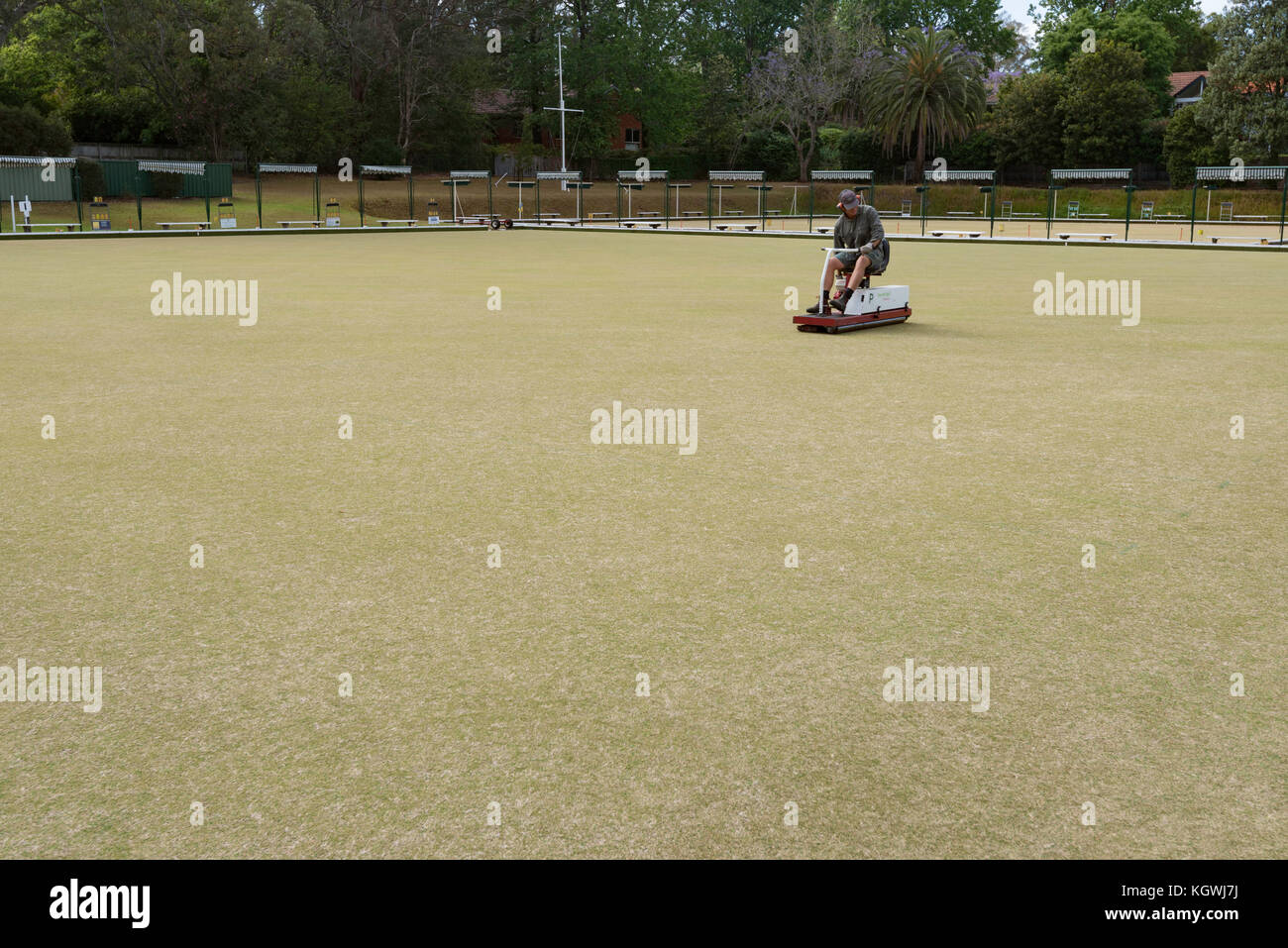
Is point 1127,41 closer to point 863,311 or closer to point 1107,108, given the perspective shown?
point 1107,108

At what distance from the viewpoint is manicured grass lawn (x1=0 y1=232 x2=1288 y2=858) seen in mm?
3482

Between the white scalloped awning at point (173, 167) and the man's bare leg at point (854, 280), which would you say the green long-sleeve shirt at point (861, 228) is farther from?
the white scalloped awning at point (173, 167)

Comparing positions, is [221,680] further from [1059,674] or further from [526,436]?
[526,436]

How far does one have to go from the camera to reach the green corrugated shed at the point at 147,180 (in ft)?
177

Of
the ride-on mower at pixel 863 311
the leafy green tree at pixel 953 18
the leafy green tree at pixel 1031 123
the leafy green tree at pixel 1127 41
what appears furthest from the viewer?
the leafy green tree at pixel 953 18

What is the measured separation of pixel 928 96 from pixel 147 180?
48959 millimetres

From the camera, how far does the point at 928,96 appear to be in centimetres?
7594

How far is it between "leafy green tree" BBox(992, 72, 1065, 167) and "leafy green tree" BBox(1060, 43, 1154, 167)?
118 centimetres

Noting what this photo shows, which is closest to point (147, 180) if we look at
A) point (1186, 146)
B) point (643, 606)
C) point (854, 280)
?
point (854, 280)

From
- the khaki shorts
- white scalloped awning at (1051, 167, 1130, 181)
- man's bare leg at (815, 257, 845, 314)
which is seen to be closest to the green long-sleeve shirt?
the khaki shorts

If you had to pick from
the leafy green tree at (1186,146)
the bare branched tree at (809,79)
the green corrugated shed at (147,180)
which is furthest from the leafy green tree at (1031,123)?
the green corrugated shed at (147,180)

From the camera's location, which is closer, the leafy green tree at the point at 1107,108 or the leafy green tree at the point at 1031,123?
the leafy green tree at the point at 1107,108

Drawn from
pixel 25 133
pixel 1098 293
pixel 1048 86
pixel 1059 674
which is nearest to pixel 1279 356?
pixel 1098 293

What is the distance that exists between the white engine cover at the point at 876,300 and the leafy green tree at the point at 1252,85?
58.0 metres
